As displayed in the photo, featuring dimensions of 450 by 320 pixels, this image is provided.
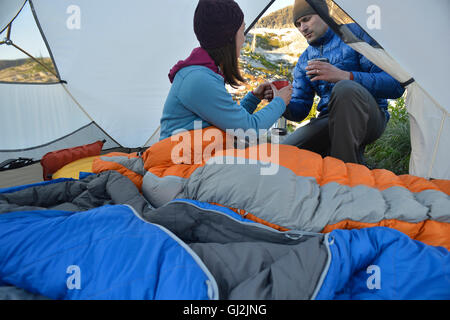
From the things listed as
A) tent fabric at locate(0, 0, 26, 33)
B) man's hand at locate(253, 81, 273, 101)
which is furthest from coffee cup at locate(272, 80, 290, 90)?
tent fabric at locate(0, 0, 26, 33)

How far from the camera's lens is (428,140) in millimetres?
1326

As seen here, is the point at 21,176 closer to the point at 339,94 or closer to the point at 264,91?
the point at 264,91

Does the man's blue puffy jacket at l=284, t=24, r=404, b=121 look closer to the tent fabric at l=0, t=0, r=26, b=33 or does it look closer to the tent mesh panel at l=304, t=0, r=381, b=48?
the tent mesh panel at l=304, t=0, r=381, b=48

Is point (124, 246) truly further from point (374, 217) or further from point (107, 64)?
point (107, 64)

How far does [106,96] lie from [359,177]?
1772 millimetres

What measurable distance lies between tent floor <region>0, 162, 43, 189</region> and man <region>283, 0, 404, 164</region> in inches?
58.6

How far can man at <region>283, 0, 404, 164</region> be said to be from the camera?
1.38 m

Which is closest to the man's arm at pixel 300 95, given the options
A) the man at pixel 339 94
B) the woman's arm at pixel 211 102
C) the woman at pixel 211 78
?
the man at pixel 339 94

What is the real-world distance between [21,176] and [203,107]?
1.21 m

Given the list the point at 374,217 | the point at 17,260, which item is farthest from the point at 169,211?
the point at 374,217

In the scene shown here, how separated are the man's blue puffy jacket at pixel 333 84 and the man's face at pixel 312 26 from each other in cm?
3

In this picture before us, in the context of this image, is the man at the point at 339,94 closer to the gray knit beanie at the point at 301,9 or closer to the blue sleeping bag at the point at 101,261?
the gray knit beanie at the point at 301,9

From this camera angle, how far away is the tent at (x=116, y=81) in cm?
129
